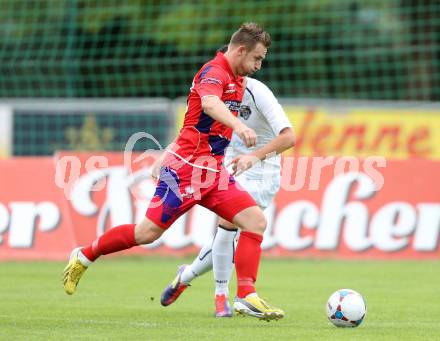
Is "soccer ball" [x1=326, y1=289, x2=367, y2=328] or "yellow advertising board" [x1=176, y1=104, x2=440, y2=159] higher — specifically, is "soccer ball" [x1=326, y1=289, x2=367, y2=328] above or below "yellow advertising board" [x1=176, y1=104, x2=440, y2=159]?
below

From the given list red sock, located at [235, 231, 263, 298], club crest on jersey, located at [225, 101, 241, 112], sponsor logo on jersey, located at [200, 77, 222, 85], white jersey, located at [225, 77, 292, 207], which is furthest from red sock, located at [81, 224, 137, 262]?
white jersey, located at [225, 77, 292, 207]

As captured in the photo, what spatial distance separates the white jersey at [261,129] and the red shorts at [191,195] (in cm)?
63

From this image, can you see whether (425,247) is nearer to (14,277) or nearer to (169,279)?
(169,279)

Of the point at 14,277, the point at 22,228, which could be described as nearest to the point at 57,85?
the point at 22,228

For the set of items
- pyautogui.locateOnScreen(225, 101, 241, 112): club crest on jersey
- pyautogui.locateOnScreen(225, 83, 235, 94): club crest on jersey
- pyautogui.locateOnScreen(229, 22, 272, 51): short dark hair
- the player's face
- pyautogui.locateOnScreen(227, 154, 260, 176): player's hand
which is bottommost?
pyautogui.locateOnScreen(227, 154, 260, 176): player's hand

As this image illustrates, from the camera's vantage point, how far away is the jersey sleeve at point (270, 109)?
29.1 ft

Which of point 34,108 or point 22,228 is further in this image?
point 34,108

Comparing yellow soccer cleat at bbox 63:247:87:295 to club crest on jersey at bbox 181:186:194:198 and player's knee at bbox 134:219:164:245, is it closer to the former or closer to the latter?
player's knee at bbox 134:219:164:245

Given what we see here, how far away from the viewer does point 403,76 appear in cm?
2289

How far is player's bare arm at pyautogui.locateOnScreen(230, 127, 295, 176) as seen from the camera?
8.29 meters

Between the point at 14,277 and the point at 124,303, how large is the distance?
3.09m

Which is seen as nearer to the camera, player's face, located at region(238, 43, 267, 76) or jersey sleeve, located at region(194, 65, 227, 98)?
jersey sleeve, located at region(194, 65, 227, 98)

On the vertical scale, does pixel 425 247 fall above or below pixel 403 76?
below

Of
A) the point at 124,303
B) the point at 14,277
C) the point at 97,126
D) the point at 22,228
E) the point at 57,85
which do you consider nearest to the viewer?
the point at 124,303
